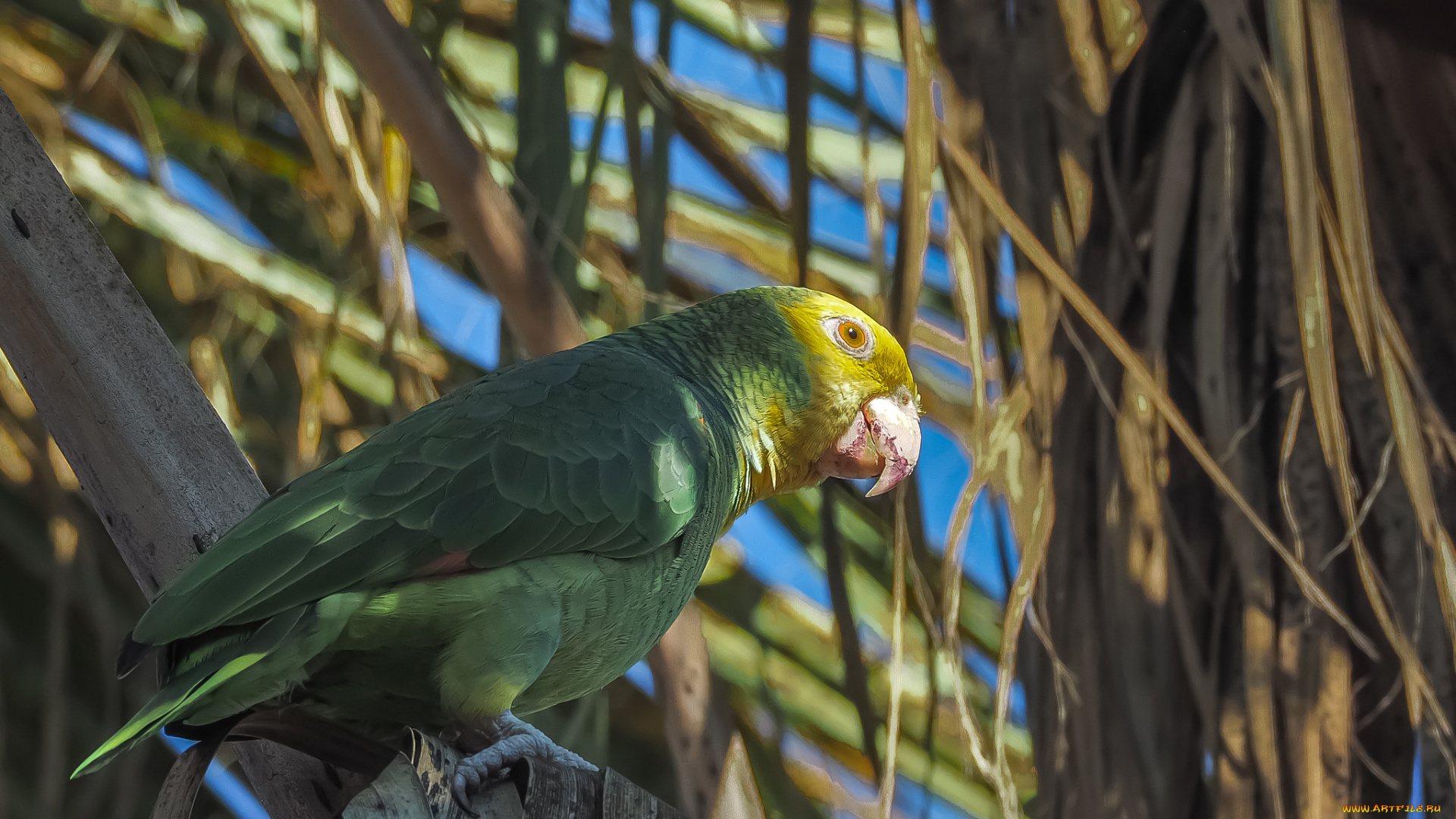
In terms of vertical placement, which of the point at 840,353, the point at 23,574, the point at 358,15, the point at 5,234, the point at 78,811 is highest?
the point at 358,15

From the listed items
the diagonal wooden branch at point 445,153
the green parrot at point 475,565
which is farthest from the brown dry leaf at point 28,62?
the green parrot at point 475,565

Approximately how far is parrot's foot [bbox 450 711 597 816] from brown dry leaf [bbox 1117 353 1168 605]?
45.4 inches

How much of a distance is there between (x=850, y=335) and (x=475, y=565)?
0.86 m

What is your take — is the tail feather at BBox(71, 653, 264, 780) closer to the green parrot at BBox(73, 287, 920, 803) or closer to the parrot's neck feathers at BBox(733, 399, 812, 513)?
the green parrot at BBox(73, 287, 920, 803)

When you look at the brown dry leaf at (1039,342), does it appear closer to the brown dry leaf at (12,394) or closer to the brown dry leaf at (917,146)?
the brown dry leaf at (917,146)

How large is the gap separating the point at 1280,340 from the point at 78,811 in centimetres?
285

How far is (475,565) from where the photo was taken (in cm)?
138

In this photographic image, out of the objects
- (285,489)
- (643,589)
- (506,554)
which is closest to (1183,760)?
(643,589)

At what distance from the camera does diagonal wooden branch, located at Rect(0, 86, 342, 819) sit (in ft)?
4.34

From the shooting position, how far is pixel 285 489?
1419mm

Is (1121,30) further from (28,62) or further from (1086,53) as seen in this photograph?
(28,62)

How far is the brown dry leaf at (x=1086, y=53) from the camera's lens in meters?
2.28

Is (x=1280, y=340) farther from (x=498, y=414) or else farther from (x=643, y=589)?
(x=498, y=414)

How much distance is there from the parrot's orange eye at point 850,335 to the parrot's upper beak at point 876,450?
0.09 meters
